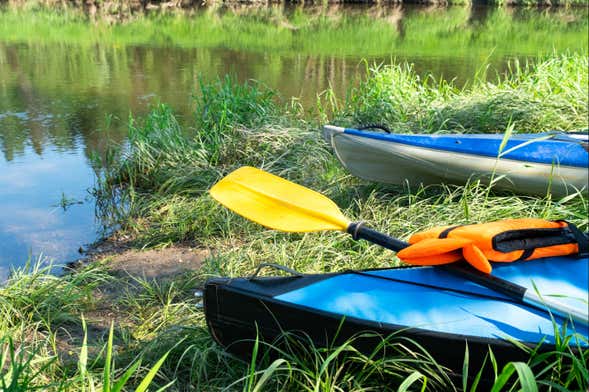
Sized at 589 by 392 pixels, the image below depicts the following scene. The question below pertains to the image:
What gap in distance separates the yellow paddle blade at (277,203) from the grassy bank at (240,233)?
1.21ft

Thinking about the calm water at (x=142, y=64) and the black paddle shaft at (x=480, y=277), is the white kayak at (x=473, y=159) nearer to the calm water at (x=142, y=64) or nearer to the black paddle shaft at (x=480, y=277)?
the black paddle shaft at (x=480, y=277)

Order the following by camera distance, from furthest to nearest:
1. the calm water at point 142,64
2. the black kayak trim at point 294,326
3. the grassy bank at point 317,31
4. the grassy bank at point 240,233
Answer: the grassy bank at point 317,31 → the calm water at point 142,64 → the grassy bank at point 240,233 → the black kayak trim at point 294,326

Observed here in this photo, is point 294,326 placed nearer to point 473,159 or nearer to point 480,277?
point 480,277

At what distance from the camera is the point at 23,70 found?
8141mm

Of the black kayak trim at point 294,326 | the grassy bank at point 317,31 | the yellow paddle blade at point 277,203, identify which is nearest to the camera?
the black kayak trim at point 294,326

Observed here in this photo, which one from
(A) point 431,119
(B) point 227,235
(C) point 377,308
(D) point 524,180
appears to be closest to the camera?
(C) point 377,308

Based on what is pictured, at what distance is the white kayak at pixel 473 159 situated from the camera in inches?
112

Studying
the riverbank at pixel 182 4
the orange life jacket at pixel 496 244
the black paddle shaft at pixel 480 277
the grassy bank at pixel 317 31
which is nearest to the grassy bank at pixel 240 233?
the black paddle shaft at pixel 480 277

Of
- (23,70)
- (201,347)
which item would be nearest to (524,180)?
(201,347)

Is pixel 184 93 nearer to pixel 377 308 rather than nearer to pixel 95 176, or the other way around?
pixel 95 176

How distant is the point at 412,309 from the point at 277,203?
31.4 inches

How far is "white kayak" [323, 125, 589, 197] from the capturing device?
285 centimetres

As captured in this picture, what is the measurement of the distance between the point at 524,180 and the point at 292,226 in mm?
1379

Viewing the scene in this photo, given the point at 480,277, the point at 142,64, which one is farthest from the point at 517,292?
the point at 142,64
